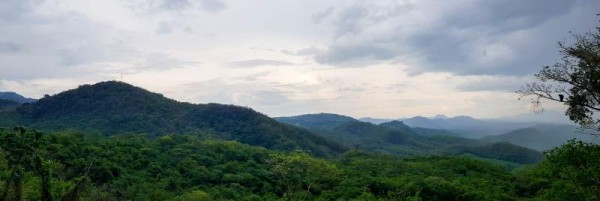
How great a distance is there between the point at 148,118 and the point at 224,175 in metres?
83.8

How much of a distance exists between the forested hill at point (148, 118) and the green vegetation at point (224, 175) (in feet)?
170

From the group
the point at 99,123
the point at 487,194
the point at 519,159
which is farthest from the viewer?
the point at 519,159

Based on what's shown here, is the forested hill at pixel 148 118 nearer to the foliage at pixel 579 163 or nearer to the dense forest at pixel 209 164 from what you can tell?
the dense forest at pixel 209 164

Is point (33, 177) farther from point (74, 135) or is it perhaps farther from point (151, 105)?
point (151, 105)

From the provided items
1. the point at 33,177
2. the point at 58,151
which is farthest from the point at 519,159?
the point at 33,177

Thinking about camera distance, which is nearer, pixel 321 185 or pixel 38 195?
pixel 38 195

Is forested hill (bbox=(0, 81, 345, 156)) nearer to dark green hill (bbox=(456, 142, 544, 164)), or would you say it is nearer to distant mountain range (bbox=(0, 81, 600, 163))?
distant mountain range (bbox=(0, 81, 600, 163))

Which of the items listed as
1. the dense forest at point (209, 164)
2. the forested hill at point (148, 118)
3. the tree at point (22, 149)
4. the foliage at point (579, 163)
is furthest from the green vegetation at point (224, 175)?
the forested hill at point (148, 118)

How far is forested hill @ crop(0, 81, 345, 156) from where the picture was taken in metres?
134

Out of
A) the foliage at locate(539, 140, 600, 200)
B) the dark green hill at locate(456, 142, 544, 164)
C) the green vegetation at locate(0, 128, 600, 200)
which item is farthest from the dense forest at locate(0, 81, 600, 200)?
the dark green hill at locate(456, 142, 544, 164)

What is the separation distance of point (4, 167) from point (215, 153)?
1848 inches

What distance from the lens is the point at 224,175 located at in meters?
65.6

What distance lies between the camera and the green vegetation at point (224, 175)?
33.9m

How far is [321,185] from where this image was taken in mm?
59031
